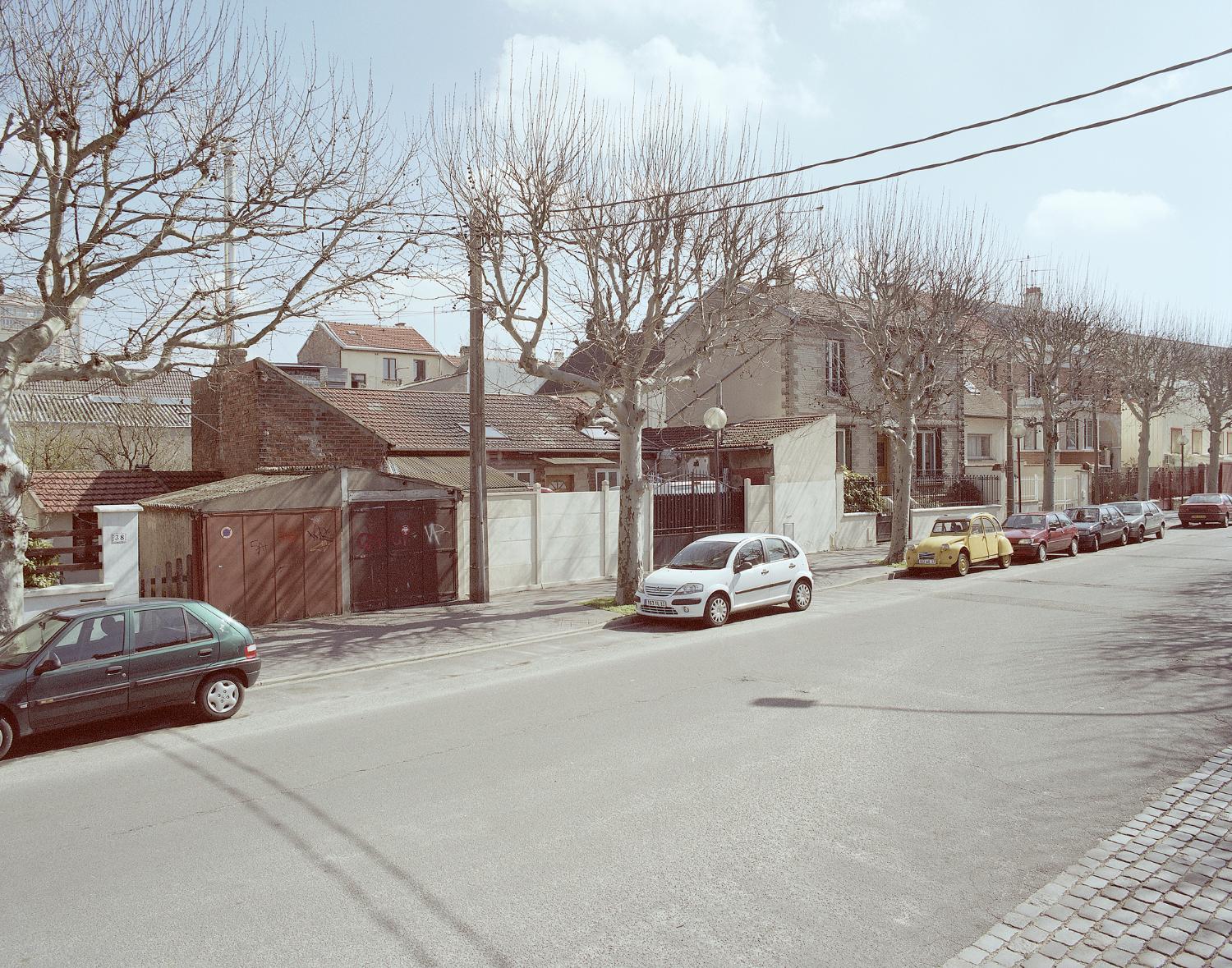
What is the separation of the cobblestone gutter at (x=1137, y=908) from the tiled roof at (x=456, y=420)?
19.1 m

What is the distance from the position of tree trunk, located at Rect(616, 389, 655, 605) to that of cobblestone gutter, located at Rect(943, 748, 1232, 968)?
11.9 meters

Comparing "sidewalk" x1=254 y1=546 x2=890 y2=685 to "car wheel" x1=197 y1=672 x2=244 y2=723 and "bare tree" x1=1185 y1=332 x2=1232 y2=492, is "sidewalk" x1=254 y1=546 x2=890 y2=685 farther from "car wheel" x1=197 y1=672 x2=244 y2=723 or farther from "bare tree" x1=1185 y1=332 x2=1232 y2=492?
"bare tree" x1=1185 y1=332 x2=1232 y2=492

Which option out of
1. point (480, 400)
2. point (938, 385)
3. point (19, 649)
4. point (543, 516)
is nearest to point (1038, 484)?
point (938, 385)

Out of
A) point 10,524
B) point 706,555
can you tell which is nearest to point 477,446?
point 706,555

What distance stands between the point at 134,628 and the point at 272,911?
5.62 m

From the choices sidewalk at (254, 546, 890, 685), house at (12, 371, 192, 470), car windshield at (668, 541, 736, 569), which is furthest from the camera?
house at (12, 371, 192, 470)

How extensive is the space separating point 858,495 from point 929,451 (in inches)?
408

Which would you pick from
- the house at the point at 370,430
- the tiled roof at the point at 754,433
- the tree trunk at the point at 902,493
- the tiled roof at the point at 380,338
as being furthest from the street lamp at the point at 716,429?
the tiled roof at the point at 380,338

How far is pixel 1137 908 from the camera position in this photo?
5.26 m

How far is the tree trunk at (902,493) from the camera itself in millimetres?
24562

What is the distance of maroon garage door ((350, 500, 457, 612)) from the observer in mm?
17609

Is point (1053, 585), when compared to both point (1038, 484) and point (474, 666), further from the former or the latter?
point (1038, 484)

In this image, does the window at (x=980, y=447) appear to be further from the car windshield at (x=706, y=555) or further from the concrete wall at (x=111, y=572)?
the concrete wall at (x=111, y=572)

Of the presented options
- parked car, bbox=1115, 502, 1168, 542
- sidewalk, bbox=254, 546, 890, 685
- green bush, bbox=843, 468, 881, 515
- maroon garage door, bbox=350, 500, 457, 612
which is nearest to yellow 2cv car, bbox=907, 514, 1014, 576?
sidewalk, bbox=254, 546, 890, 685
